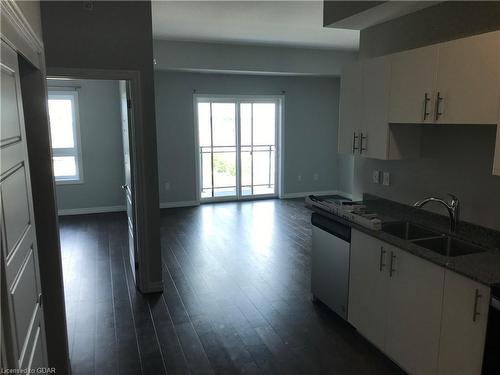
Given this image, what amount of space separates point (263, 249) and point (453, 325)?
310 centimetres

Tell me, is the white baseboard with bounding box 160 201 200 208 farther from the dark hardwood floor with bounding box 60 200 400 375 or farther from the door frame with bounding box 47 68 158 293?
the door frame with bounding box 47 68 158 293

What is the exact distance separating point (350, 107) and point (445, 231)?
1181 millimetres

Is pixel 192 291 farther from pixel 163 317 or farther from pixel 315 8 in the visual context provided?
pixel 315 8

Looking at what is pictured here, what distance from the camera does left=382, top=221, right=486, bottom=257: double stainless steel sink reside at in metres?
2.54

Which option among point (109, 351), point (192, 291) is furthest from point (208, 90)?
point (109, 351)

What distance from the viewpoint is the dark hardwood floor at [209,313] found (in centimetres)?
271

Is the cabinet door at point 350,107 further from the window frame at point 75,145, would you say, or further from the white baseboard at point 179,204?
the window frame at point 75,145

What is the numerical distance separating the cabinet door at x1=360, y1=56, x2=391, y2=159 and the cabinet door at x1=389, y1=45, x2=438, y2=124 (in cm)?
7

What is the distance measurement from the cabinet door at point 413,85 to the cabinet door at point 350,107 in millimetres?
365

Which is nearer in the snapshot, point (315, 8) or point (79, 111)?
point (315, 8)

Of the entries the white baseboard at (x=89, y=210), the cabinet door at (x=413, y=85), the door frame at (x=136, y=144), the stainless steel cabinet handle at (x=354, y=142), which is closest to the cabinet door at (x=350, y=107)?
the stainless steel cabinet handle at (x=354, y=142)

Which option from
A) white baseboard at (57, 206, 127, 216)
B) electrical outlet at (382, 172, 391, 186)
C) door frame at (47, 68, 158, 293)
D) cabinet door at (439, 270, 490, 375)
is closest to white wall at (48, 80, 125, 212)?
white baseboard at (57, 206, 127, 216)

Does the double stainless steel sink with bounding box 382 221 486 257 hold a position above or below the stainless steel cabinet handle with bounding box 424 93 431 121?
below

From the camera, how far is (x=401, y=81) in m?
2.64
